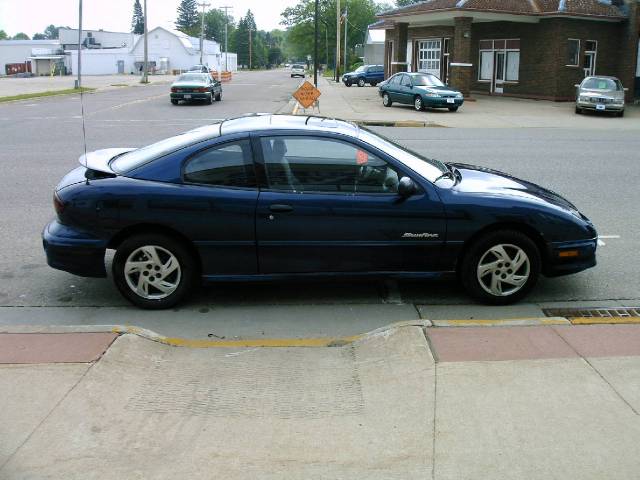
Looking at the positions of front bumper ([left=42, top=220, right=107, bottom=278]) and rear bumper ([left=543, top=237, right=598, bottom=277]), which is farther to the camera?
rear bumper ([left=543, top=237, right=598, bottom=277])

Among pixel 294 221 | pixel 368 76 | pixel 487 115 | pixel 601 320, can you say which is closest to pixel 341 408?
pixel 294 221

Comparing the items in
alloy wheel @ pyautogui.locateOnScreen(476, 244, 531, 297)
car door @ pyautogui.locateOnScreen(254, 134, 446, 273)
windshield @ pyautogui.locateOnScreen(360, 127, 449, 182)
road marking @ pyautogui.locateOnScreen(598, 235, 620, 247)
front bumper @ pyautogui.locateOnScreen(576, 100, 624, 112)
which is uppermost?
front bumper @ pyautogui.locateOnScreen(576, 100, 624, 112)

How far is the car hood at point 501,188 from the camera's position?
5675 mm

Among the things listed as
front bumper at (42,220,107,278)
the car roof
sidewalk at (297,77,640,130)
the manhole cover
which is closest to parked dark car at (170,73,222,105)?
sidewalk at (297,77,640,130)

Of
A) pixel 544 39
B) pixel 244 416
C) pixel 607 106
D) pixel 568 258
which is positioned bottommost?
pixel 244 416

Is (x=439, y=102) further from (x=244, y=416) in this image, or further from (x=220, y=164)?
(x=244, y=416)

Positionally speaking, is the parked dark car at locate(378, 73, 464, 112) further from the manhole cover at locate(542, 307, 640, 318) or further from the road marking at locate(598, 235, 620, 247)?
the manhole cover at locate(542, 307, 640, 318)

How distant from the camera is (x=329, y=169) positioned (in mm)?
5566

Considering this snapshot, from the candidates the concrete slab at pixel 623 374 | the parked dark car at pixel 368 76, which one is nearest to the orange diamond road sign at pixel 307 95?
the concrete slab at pixel 623 374

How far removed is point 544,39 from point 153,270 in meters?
32.4

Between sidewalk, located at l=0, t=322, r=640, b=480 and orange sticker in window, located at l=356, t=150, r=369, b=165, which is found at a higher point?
orange sticker in window, located at l=356, t=150, r=369, b=165

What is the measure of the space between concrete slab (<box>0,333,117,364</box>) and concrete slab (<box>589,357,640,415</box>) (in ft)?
10.5

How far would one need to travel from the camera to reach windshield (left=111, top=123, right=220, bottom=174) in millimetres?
5664

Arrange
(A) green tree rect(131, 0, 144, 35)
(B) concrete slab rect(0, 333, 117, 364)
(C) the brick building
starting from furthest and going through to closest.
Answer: (A) green tree rect(131, 0, 144, 35) < (C) the brick building < (B) concrete slab rect(0, 333, 117, 364)
